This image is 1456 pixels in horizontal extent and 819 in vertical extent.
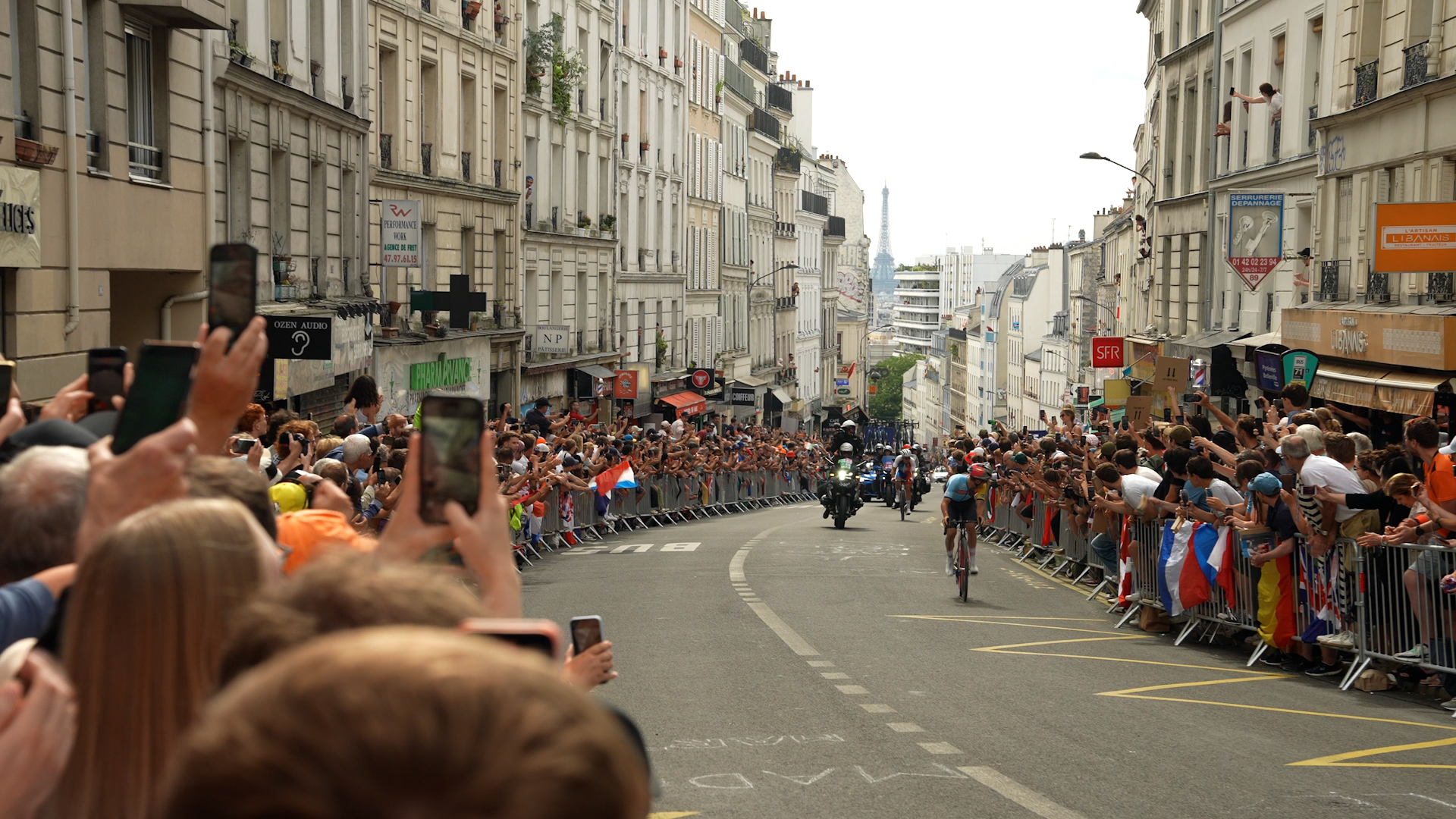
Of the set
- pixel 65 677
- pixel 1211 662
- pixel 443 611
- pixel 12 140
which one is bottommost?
pixel 1211 662

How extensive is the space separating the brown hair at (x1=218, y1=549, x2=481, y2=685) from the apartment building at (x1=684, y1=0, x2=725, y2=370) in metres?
64.0

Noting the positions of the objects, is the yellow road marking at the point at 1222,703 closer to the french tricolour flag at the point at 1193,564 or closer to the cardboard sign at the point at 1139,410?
the french tricolour flag at the point at 1193,564

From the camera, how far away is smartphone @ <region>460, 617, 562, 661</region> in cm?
227

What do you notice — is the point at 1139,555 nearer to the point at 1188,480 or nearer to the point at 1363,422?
the point at 1188,480

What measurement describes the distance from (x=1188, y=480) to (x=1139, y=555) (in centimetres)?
152

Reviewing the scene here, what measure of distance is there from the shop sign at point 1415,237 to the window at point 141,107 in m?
16.1

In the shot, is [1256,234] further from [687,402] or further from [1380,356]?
[687,402]

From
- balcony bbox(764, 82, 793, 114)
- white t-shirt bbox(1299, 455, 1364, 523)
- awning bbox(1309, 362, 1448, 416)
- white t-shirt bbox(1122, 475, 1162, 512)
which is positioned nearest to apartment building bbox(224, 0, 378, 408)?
white t-shirt bbox(1122, 475, 1162, 512)

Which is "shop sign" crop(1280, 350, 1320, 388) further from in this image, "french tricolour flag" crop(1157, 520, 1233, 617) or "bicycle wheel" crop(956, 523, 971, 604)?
"french tricolour flag" crop(1157, 520, 1233, 617)

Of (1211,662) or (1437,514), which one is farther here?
(1211,662)

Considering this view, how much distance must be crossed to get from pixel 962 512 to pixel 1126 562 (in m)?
2.66

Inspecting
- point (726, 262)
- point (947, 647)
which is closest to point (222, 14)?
point (947, 647)

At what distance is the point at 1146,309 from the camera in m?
50.6

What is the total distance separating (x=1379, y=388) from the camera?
24062 mm
